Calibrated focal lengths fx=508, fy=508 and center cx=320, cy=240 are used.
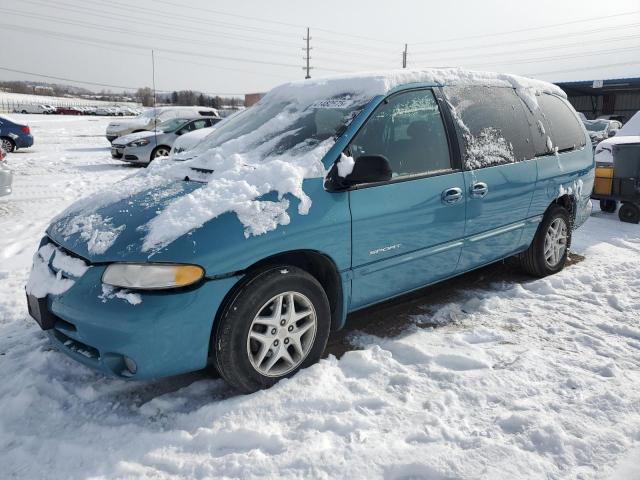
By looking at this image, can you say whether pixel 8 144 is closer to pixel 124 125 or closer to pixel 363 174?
pixel 124 125

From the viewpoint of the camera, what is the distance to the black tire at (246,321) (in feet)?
8.49

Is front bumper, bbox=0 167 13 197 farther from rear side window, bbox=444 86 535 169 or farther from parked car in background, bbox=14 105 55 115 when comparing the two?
parked car in background, bbox=14 105 55 115

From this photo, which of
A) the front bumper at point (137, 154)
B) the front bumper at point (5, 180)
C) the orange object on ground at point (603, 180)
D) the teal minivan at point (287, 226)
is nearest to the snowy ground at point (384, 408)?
the teal minivan at point (287, 226)

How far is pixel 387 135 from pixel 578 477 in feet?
6.99

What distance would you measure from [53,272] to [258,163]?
131 centimetres

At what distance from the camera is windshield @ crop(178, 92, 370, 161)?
3.19 metres

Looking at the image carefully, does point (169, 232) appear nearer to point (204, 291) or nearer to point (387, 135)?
point (204, 291)

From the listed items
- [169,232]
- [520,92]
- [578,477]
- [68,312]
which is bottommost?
[578,477]

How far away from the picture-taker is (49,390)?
2830 mm

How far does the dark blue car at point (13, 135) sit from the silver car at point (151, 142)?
368cm

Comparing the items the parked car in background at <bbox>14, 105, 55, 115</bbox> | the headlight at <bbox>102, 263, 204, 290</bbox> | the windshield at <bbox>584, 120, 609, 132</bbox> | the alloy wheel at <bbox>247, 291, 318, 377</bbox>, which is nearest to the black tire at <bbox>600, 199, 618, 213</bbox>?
the alloy wheel at <bbox>247, 291, 318, 377</bbox>

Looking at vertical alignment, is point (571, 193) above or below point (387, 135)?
below

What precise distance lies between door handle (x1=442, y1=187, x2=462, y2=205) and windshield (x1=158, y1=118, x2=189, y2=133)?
11.4 metres

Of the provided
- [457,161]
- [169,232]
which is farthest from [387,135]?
[169,232]
